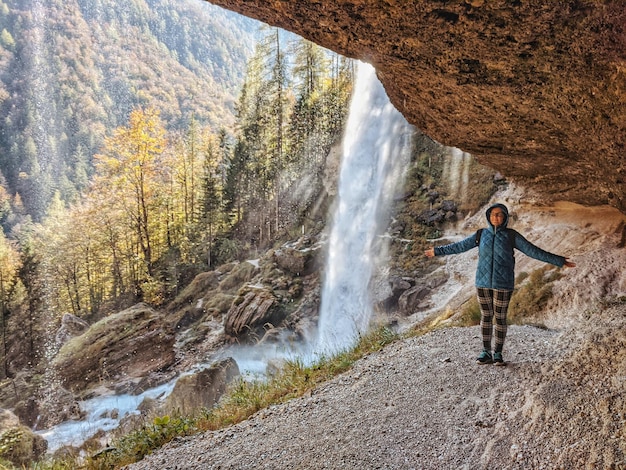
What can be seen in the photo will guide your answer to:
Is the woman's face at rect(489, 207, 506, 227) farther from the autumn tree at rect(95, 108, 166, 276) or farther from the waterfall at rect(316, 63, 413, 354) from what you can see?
the autumn tree at rect(95, 108, 166, 276)

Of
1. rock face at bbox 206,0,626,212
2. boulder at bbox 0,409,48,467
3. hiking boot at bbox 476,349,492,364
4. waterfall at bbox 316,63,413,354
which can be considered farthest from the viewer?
waterfall at bbox 316,63,413,354

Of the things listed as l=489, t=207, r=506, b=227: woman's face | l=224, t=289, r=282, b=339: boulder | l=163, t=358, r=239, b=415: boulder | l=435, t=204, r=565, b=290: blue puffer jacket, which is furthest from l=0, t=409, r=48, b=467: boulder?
l=489, t=207, r=506, b=227: woman's face

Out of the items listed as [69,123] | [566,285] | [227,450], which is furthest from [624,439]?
[69,123]

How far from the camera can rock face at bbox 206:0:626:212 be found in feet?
8.16

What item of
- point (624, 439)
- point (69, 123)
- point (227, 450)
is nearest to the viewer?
point (624, 439)

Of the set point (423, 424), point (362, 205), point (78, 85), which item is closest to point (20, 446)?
point (423, 424)

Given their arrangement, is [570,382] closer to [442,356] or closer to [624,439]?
[624,439]

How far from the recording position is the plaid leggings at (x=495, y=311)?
331 cm

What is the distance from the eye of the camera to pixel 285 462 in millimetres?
2617

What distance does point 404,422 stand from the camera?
2736 mm

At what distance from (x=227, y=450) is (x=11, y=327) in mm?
23729

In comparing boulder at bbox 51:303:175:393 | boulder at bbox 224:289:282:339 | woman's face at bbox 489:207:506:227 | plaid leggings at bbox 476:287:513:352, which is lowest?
boulder at bbox 51:303:175:393

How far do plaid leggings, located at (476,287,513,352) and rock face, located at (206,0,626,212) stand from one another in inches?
57.8

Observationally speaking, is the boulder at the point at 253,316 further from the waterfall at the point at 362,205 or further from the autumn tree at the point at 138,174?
the autumn tree at the point at 138,174
